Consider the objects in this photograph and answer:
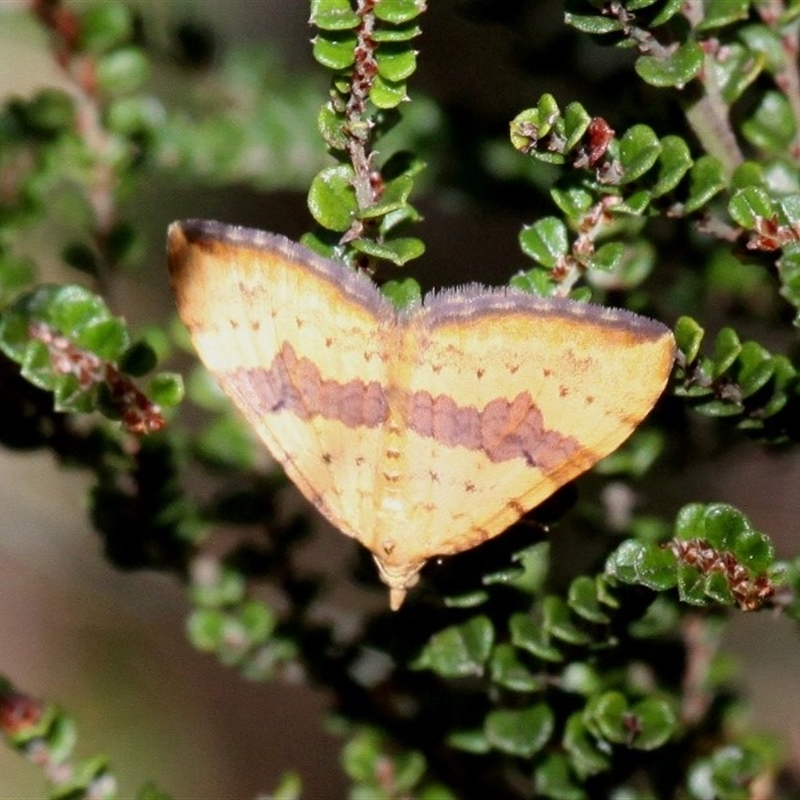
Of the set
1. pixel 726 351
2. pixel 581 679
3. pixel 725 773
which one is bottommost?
pixel 725 773

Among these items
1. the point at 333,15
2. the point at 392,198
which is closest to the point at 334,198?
the point at 392,198

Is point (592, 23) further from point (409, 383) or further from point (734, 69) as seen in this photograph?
point (409, 383)

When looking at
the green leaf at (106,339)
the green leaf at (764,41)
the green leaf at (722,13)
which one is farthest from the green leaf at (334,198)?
the green leaf at (764,41)

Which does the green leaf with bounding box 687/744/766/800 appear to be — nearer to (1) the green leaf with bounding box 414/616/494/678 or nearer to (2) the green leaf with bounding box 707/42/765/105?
(1) the green leaf with bounding box 414/616/494/678

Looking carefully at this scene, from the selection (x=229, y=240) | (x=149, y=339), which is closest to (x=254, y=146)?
(x=149, y=339)

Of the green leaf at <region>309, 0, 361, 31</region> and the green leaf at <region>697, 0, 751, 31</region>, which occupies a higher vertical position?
the green leaf at <region>309, 0, 361, 31</region>

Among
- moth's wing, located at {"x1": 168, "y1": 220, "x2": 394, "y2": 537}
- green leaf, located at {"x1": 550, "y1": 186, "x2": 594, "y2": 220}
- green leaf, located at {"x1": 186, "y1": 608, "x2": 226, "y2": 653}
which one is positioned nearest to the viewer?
green leaf, located at {"x1": 550, "y1": 186, "x2": 594, "y2": 220}

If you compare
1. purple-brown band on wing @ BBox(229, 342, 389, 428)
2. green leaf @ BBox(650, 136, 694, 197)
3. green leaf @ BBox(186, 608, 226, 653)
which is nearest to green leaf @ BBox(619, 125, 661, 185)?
green leaf @ BBox(650, 136, 694, 197)
